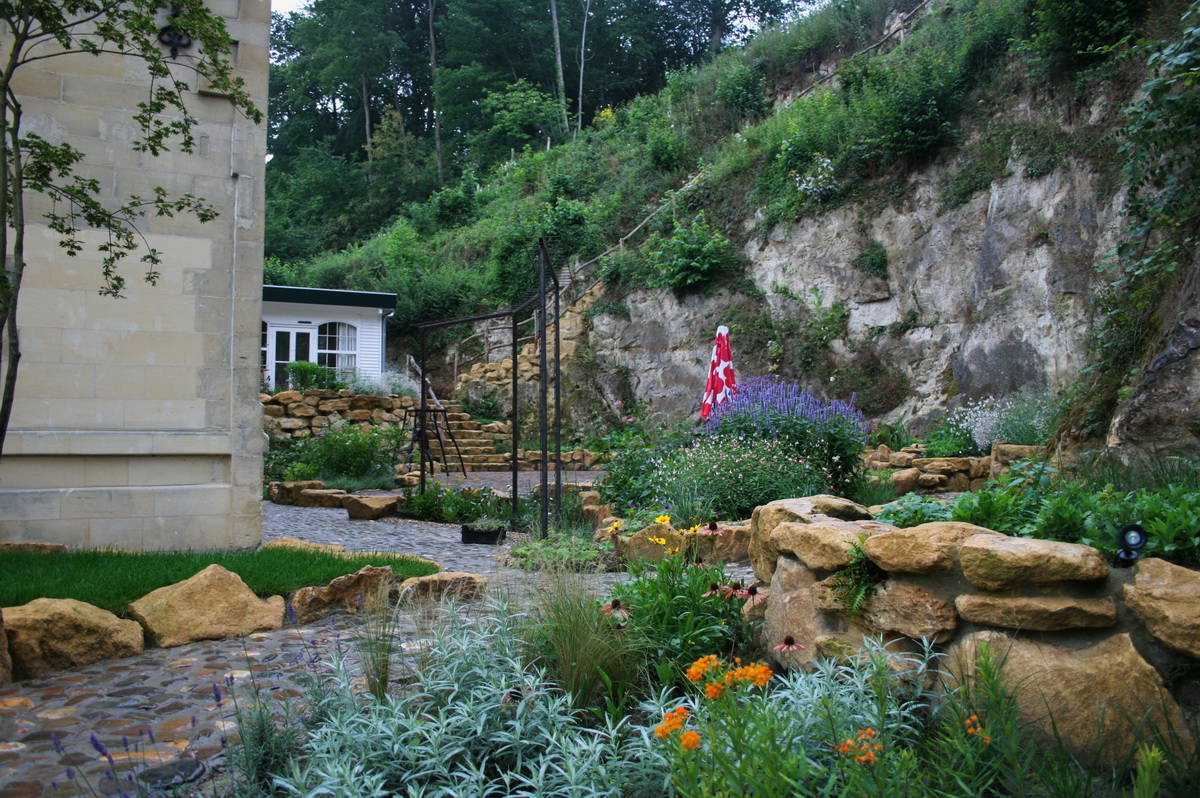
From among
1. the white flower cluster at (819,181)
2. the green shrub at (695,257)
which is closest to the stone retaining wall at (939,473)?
the white flower cluster at (819,181)

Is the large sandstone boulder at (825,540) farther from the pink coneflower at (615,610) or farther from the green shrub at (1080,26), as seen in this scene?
the green shrub at (1080,26)

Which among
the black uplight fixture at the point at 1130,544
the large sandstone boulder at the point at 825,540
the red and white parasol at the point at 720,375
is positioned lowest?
the large sandstone boulder at the point at 825,540

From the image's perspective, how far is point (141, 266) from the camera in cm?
634

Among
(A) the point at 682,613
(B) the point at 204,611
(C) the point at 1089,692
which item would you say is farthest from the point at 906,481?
(B) the point at 204,611

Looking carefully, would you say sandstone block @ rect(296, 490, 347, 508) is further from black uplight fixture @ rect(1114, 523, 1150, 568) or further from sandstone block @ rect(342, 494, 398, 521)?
black uplight fixture @ rect(1114, 523, 1150, 568)

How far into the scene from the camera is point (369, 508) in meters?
9.55

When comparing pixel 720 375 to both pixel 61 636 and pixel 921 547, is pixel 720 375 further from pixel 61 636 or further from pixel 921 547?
pixel 61 636

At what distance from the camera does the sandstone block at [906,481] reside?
8.76m

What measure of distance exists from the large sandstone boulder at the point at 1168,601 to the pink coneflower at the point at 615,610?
1.87 meters

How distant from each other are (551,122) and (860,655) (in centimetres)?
2869

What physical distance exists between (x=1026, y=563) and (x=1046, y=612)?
15 cm

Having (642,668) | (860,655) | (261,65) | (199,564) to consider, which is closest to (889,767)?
(860,655)

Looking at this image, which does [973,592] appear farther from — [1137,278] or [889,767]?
[1137,278]

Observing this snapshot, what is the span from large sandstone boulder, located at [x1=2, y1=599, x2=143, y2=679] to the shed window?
17.3 metres
